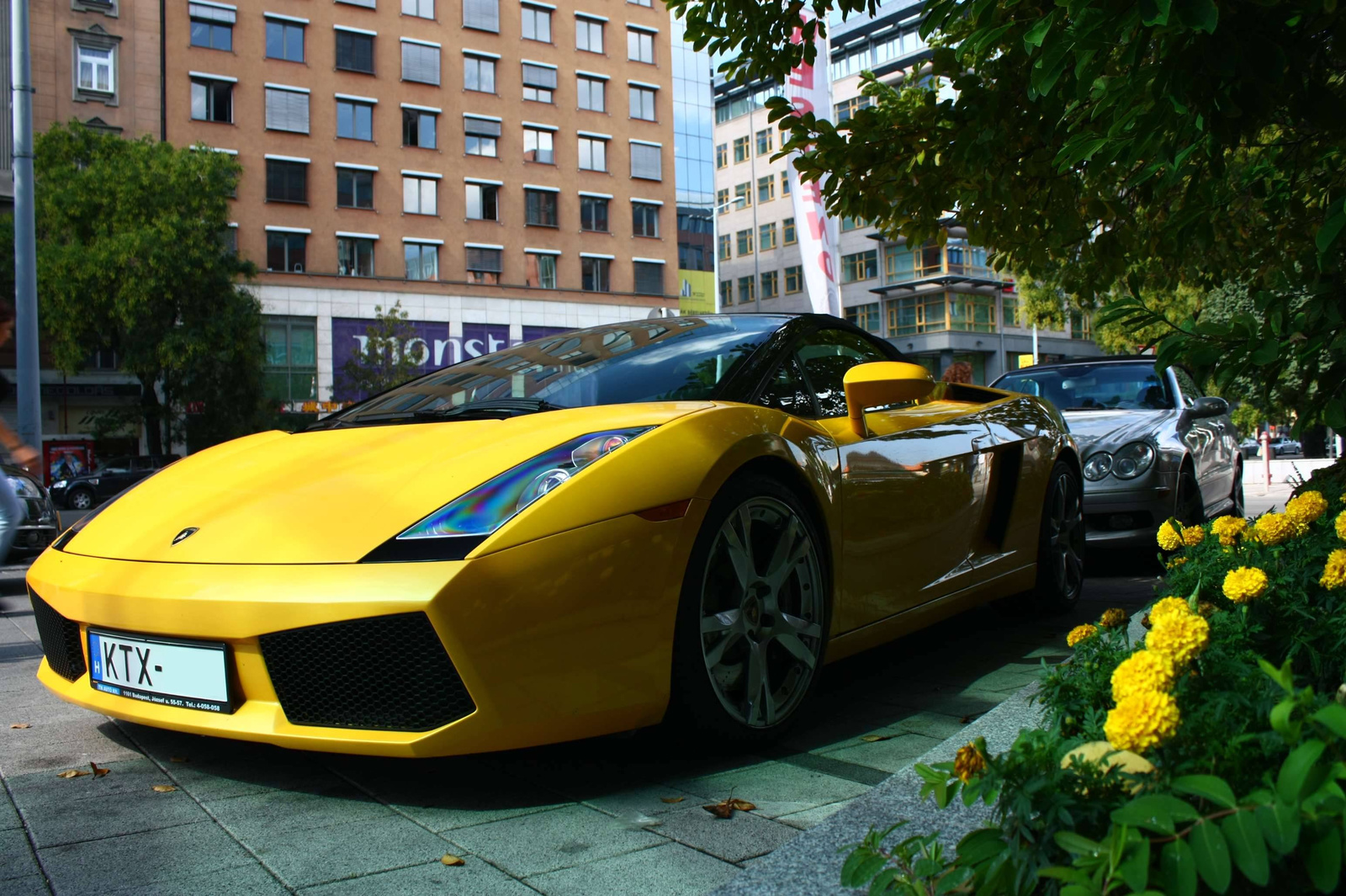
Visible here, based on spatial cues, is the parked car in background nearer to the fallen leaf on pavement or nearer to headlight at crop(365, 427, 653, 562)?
headlight at crop(365, 427, 653, 562)

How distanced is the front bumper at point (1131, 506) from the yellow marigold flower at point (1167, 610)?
17.2ft

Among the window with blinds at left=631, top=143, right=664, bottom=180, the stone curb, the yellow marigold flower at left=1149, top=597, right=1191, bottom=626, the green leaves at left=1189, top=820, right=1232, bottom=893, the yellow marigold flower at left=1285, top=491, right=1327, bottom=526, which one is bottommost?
the stone curb

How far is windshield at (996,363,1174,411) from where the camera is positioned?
25.0 ft

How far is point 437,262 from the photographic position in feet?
128

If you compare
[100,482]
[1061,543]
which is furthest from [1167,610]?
[100,482]

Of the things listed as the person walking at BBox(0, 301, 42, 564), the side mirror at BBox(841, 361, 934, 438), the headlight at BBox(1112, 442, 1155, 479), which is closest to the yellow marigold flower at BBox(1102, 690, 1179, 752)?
the side mirror at BBox(841, 361, 934, 438)

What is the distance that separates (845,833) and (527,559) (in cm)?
88

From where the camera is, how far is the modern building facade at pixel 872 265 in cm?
5619

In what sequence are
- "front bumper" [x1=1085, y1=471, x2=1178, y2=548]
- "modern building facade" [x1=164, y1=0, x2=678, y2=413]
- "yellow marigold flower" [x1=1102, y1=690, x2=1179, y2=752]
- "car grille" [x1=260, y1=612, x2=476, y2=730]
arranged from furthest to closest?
"modern building facade" [x1=164, y1=0, x2=678, y2=413]
"front bumper" [x1=1085, y1=471, x2=1178, y2=548]
"car grille" [x1=260, y1=612, x2=476, y2=730]
"yellow marigold flower" [x1=1102, y1=690, x2=1179, y2=752]

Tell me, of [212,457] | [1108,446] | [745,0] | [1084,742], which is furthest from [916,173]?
[1084,742]

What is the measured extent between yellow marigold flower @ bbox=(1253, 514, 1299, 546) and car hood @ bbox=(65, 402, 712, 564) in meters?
1.33

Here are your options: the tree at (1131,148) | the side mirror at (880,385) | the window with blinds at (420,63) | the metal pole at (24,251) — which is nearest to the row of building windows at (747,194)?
the window with blinds at (420,63)

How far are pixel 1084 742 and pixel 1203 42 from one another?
5.04ft

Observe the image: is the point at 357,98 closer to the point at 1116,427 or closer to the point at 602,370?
the point at 1116,427
